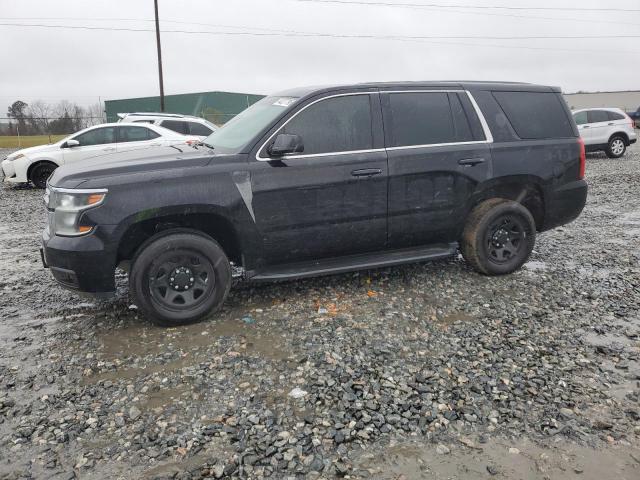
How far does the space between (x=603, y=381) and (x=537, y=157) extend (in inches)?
104

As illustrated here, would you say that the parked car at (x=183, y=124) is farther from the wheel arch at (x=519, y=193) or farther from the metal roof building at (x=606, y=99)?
the metal roof building at (x=606, y=99)

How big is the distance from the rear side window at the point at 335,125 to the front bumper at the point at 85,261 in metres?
1.78

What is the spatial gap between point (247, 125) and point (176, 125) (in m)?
9.24

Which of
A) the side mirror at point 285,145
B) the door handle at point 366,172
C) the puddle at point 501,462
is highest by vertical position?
the side mirror at point 285,145

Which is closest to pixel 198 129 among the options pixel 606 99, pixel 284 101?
pixel 284 101

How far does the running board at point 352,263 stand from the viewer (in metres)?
4.47

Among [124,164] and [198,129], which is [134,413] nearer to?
[124,164]

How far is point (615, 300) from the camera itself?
15.7 feet

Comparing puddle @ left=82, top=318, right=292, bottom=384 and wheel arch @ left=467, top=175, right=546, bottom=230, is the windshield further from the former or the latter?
wheel arch @ left=467, top=175, right=546, bottom=230

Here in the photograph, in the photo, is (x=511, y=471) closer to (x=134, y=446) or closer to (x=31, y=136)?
(x=134, y=446)

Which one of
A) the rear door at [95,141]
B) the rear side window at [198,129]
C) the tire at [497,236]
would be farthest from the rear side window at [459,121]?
the rear side window at [198,129]

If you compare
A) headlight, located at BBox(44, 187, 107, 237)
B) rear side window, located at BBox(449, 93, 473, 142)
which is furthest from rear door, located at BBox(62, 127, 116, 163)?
rear side window, located at BBox(449, 93, 473, 142)

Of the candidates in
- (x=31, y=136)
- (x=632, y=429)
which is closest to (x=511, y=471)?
(x=632, y=429)

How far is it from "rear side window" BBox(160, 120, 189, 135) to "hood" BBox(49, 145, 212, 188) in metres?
8.97
